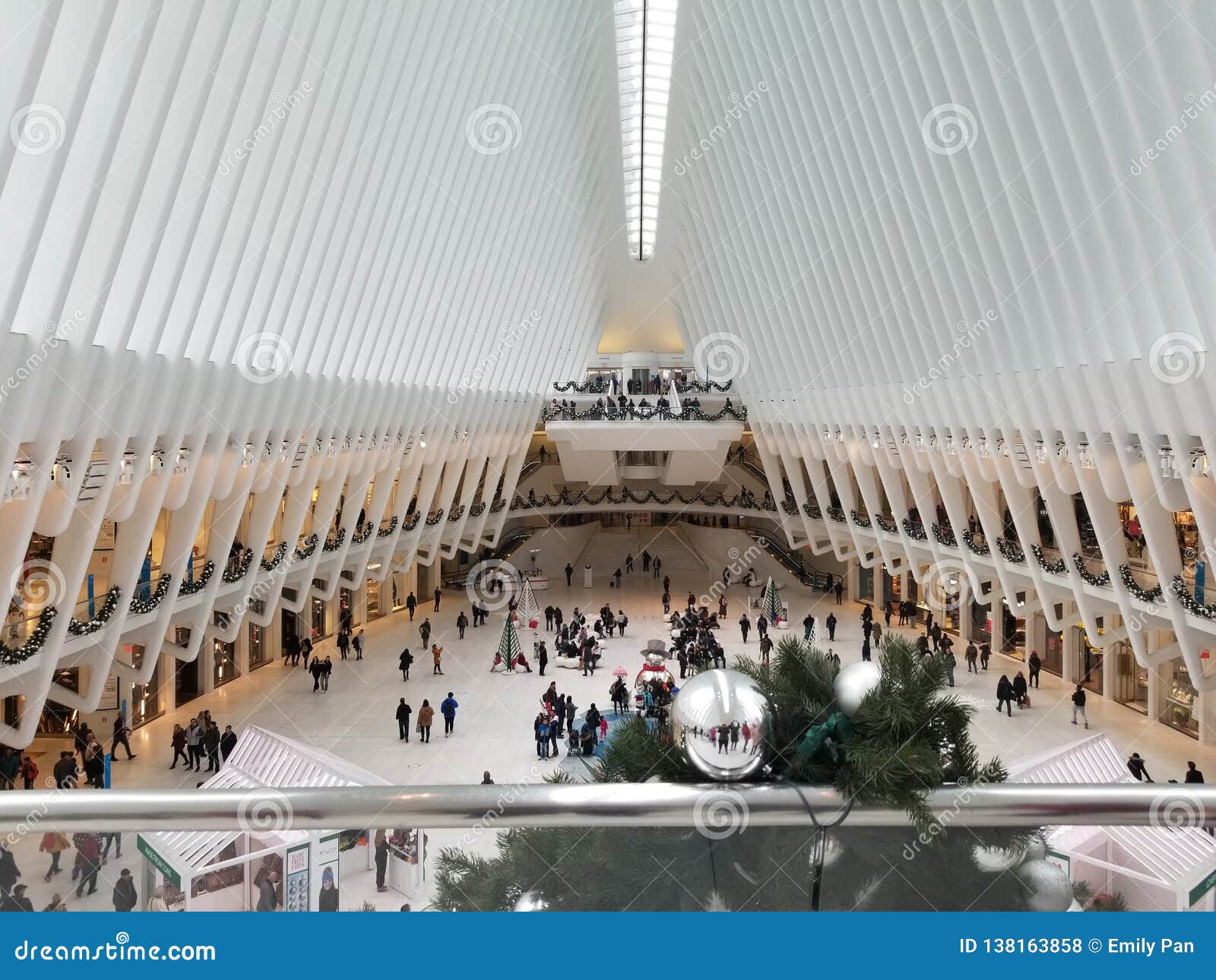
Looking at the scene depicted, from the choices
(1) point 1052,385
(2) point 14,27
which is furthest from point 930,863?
(1) point 1052,385

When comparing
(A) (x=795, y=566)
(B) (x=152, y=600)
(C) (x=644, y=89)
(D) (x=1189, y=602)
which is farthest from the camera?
(A) (x=795, y=566)

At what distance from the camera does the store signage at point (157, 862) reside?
5.69 ft

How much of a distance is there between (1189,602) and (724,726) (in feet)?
52.1

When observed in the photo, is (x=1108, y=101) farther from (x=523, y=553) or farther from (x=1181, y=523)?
(x=523, y=553)

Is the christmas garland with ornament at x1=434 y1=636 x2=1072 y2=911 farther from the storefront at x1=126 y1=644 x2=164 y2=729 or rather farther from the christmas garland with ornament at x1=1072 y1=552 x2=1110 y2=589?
the storefront at x1=126 y1=644 x2=164 y2=729

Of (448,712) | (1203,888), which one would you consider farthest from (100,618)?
(1203,888)

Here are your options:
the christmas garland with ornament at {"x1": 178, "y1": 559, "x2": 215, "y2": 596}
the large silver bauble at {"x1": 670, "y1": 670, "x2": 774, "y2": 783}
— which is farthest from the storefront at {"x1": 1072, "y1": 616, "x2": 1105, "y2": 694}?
the large silver bauble at {"x1": 670, "y1": 670, "x2": 774, "y2": 783}

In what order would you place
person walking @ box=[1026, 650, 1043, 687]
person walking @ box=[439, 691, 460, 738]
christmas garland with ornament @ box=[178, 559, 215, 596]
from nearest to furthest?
christmas garland with ornament @ box=[178, 559, 215, 596], person walking @ box=[439, 691, 460, 738], person walking @ box=[1026, 650, 1043, 687]

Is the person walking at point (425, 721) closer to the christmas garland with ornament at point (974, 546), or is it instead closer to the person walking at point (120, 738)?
the person walking at point (120, 738)

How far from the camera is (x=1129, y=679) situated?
20578 millimetres

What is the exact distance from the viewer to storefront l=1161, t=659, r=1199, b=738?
58.9ft

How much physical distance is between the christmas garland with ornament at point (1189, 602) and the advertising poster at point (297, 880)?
52.0 feet

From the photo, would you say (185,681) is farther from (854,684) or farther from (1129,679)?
(1129,679)

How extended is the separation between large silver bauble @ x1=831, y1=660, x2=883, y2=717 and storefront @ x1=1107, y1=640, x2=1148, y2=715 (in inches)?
831
